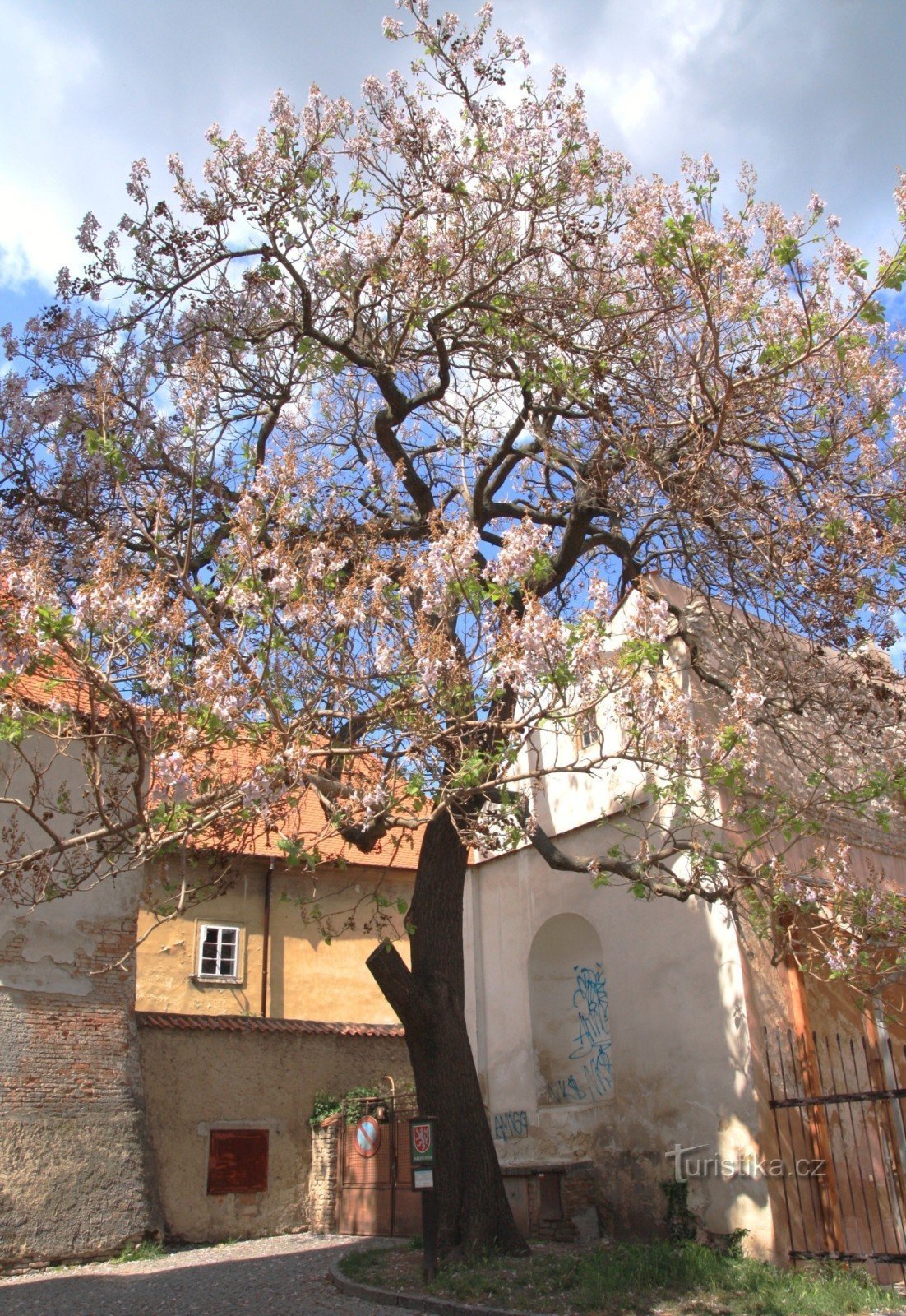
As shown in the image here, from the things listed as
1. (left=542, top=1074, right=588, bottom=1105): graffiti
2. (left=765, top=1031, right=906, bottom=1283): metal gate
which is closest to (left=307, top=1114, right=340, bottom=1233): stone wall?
(left=542, top=1074, right=588, bottom=1105): graffiti

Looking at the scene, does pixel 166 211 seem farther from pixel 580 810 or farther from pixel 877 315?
pixel 580 810

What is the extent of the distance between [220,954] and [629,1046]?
9.62 metres

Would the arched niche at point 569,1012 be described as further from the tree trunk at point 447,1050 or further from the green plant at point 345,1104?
the green plant at point 345,1104

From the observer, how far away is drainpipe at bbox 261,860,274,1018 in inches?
738

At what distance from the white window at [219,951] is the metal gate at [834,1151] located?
11.2 meters

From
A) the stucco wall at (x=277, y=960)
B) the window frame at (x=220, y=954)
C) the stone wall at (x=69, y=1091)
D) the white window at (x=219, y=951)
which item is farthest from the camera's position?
the white window at (x=219, y=951)

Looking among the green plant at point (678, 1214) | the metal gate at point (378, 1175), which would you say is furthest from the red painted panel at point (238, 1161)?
the green plant at point (678, 1214)

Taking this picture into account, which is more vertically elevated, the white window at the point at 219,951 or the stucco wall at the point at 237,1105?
the white window at the point at 219,951

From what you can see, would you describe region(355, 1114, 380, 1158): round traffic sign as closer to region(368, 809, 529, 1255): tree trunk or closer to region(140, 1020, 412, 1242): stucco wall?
region(140, 1020, 412, 1242): stucco wall

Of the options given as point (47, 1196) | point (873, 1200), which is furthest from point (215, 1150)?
point (873, 1200)

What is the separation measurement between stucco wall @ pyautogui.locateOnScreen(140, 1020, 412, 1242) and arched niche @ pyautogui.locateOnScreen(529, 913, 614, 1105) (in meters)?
5.36

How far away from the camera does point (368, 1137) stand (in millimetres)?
14758

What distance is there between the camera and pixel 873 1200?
10.2 meters
